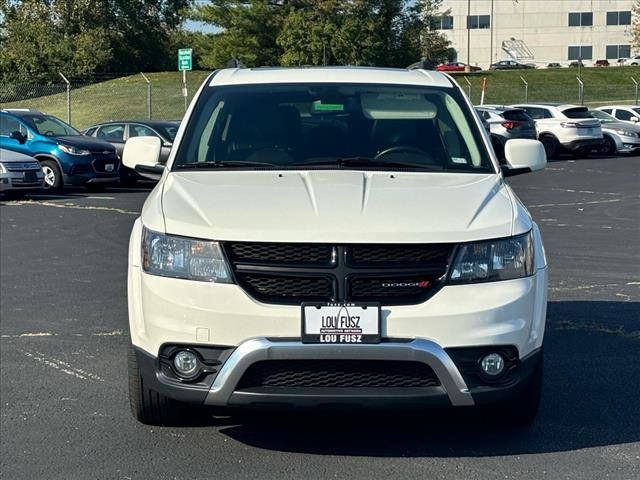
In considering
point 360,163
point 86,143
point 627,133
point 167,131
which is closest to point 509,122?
point 627,133

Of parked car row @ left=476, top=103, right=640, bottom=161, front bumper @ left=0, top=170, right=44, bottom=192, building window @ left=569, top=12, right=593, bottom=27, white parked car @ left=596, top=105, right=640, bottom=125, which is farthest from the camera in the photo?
building window @ left=569, top=12, right=593, bottom=27

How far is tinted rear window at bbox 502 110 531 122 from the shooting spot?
2938 centimetres

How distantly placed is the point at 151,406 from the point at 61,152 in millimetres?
15251

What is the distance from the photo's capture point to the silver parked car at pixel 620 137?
31.8m

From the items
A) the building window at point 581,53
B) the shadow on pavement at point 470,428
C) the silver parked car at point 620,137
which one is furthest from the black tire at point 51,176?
the building window at point 581,53

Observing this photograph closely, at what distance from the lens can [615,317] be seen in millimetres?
8203

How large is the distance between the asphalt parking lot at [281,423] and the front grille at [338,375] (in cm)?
44

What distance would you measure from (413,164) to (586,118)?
25.9 metres

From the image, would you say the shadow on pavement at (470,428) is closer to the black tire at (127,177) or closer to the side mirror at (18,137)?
the side mirror at (18,137)

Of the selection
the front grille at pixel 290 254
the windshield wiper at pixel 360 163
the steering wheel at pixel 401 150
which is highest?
the steering wheel at pixel 401 150

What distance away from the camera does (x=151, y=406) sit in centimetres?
516

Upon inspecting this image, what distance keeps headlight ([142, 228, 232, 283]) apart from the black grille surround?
0.06 m

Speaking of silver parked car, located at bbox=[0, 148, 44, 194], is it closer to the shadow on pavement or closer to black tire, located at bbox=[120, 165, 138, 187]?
black tire, located at bbox=[120, 165, 138, 187]

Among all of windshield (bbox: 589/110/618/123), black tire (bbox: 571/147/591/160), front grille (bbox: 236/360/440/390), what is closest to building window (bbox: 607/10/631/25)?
windshield (bbox: 589/110/618/123)
